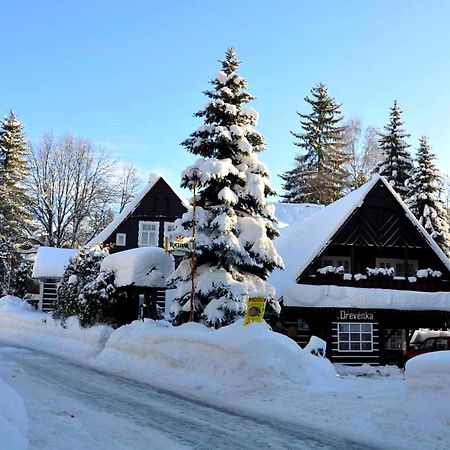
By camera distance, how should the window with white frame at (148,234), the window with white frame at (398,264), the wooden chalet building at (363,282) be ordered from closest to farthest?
the wooden chalet building at (363,282)
the window with white frame at (398,264)
the window with white frame at (148,234)

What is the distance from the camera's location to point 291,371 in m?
12.6

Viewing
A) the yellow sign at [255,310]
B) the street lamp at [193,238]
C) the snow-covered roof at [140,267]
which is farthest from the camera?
the snow-covered roof at [140,267]

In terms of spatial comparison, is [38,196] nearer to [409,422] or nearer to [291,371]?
[291,371]

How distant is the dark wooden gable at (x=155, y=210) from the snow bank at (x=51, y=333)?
7.77 metres

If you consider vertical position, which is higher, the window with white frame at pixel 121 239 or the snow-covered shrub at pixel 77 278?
the window with white frame at pixel 121 239

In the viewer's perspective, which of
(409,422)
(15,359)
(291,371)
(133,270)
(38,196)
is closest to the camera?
(409,422)

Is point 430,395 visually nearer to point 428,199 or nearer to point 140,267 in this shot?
point 140,267

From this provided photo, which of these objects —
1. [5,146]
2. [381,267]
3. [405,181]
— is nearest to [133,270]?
[381,267]

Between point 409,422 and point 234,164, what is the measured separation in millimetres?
12592

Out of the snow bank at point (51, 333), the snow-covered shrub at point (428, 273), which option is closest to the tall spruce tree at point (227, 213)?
the snow bank at point (51, 333)

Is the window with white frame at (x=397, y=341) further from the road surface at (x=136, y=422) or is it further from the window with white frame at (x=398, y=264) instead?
the road surface at (x=136, y=422)

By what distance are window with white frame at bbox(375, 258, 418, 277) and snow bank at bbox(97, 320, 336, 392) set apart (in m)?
16.4

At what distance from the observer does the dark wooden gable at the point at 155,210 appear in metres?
37.2

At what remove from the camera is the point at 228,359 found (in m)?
13.6
